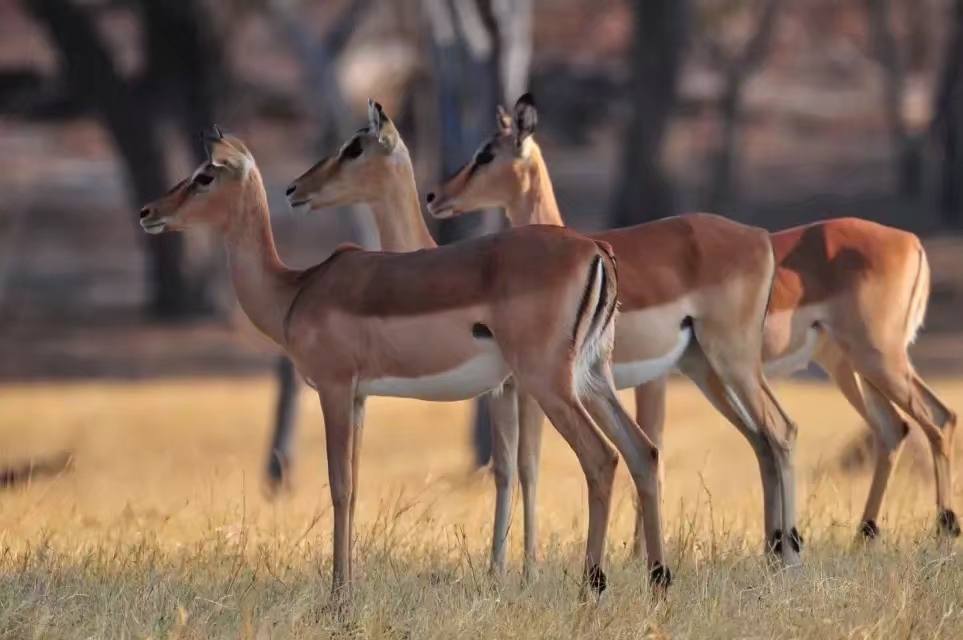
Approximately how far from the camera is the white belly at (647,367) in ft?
23.4

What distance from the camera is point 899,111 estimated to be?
27.8m

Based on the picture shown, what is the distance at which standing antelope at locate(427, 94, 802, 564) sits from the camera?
283 inches

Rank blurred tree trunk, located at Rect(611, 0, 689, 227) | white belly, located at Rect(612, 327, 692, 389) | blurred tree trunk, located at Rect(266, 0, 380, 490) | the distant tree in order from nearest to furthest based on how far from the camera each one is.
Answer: white belly, located at Rect(612, 327, 692, 389), the distant tree, blurred tree trunk, located at Rect(266, 0, 380, 490), blurred tree trunk, located at Rect(611, 0, 689, 227)

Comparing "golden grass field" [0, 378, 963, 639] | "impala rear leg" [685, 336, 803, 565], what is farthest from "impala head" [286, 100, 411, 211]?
"impala rear leg" [685, 336, 803, 565]

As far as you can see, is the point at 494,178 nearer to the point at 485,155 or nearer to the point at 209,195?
the point at 485,155

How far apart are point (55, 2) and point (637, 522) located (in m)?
15.2

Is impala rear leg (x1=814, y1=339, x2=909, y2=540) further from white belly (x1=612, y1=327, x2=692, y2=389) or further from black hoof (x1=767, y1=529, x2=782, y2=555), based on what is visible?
white belly (x1=612, y1=327, x2=692, y2=389)

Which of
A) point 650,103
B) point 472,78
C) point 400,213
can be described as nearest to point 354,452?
point 400,213

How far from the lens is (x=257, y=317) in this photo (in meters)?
6.95

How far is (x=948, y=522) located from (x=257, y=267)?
3070 mm

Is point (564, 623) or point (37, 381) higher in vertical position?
point (564, 623)

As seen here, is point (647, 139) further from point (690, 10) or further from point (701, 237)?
point (701, 237)

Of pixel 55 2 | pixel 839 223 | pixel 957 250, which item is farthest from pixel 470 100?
pixel 957 250

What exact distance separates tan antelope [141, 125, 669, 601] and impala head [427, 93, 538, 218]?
149cm
